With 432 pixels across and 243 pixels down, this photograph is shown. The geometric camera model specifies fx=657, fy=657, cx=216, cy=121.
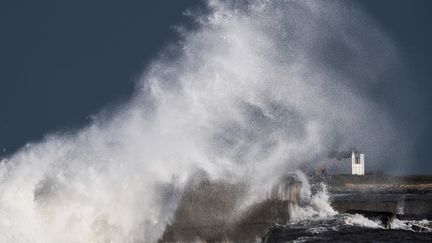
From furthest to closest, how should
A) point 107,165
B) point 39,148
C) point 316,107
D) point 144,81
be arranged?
1. point 316,107
2. point 144,81
3. point 39,148
4. point 107,165

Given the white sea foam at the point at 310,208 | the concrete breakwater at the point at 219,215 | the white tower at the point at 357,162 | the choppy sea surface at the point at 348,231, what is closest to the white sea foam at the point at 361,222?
the choppy sea surface at the point at 348,231

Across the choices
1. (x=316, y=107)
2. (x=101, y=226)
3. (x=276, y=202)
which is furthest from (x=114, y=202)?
(x=316, y=107)

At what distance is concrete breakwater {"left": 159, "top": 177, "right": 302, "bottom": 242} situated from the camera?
1830 centimetres

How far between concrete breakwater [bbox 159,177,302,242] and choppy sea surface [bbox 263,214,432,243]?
0.70 metres

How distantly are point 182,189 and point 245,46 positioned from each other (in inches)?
435

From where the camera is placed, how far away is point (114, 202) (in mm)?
19922

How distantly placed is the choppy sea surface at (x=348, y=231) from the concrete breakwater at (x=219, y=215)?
70 cm

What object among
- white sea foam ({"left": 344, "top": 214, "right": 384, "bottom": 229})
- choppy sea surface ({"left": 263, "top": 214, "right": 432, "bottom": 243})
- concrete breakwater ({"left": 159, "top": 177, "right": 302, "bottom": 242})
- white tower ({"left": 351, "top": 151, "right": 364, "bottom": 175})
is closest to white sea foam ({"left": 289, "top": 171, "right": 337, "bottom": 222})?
choppy sea surface ({"left": 263, "top": 214, "right": 432, "bottom": 243})

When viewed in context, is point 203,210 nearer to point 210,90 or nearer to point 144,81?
point 210,90

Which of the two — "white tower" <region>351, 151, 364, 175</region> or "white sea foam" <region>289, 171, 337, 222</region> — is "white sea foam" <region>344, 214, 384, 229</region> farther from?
"white tower" <region>351, 151, 364, 175</region>

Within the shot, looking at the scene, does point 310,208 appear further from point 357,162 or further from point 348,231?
point 357,162

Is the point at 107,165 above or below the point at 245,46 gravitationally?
below

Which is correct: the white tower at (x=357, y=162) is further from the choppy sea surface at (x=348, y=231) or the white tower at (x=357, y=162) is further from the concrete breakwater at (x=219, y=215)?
the concrete breakwater at (x=219, y=215)

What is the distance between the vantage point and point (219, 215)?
1878cm
